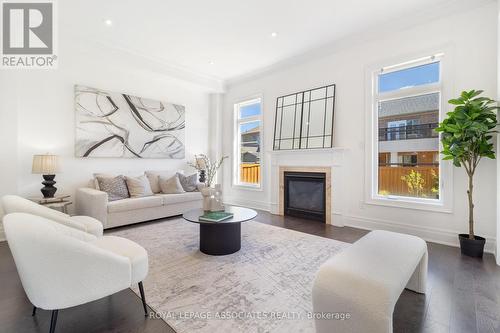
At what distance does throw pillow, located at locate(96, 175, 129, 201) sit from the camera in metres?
4.08

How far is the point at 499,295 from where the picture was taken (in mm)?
1978

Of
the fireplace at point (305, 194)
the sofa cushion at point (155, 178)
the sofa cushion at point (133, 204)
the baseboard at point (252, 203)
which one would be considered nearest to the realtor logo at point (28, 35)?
the sofa cushion at point (155, 178)

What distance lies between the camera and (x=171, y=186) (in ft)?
15.8

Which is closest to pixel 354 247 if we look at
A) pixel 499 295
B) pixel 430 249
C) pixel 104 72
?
pixel 499 295

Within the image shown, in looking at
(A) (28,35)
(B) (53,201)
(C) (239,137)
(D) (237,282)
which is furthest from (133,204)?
(C) (239,137)

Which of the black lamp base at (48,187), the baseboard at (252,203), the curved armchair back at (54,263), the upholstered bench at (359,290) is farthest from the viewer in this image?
the baseboard at (252,203)

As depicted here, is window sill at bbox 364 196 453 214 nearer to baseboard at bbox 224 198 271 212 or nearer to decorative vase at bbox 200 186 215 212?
baseboard at bbox 224 198 271 212

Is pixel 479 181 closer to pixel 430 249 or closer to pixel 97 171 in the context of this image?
pixel 430 249

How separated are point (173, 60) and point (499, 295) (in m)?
5.75

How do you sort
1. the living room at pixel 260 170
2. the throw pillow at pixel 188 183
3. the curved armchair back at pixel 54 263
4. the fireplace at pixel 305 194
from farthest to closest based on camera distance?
the throw pillow at pixel 188 183, the fireplace at pixel 305 194, the living room at pixel 260 170, the curved armchair back at pixel 54 263

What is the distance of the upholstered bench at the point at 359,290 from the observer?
120 centimetres

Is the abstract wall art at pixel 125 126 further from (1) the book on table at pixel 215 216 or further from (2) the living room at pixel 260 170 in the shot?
(1) the book on table at pixel 215 216

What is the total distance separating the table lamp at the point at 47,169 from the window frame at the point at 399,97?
497 centimetres

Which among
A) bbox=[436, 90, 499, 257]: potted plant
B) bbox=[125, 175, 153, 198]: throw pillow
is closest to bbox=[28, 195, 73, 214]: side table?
bbox=[125, 175, 153, 198]: throw pillow
